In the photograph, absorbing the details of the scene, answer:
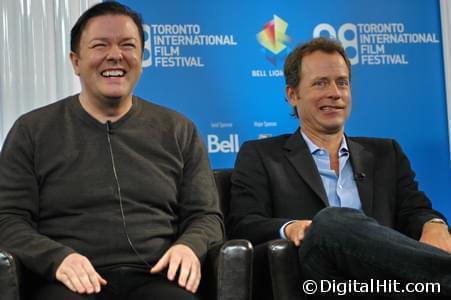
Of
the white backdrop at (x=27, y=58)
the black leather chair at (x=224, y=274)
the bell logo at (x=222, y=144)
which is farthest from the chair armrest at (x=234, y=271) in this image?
the bell logo at (x=222, y=144)

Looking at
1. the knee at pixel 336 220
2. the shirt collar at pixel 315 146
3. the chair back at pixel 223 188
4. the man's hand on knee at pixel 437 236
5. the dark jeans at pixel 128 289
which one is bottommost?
the dark jeans at pixel 128 289

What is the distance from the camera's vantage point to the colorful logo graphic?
157 inches

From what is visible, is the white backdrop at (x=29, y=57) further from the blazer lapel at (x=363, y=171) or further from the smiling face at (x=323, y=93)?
the blazer lapel at (x=363, y=171)

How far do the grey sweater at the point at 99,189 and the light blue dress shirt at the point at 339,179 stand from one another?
0.53 metres

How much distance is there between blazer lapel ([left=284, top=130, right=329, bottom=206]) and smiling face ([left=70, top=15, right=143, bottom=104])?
2.35 feet

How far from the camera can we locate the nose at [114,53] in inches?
91.5

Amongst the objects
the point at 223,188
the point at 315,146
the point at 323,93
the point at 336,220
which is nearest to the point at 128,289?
the point at 336,220

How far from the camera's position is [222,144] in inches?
154

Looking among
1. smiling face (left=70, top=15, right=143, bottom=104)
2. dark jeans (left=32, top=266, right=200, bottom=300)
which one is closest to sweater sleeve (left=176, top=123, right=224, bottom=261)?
dark jeans (left=32, top=266, right=200, bottom=300)

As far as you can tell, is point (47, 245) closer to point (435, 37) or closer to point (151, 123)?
point (151, 123)

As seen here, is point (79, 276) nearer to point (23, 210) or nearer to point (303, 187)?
point (23, 210)

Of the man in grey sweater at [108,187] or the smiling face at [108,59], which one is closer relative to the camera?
the man in grey sweater at [108,187]

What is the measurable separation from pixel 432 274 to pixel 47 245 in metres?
1.13

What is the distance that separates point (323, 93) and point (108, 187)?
1.01 m
